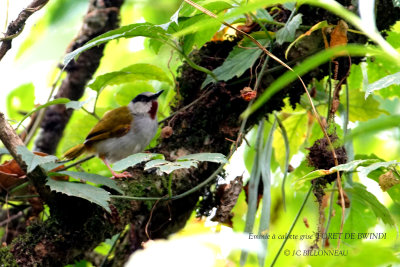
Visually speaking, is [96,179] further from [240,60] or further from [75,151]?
[75,151]

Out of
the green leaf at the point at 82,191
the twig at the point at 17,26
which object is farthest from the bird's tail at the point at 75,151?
the twig at the point at 17,26

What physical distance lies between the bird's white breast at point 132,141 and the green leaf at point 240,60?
111cm

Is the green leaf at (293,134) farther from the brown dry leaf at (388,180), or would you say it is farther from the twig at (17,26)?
the twig at (17,26)

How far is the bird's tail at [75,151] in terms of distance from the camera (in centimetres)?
350

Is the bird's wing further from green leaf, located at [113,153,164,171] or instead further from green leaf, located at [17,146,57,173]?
green leaf, located at [113,153,164,171]

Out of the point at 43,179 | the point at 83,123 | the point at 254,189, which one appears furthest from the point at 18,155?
the point at 83,123

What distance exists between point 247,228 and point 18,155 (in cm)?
103

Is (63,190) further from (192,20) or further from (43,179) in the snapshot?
(192,20)

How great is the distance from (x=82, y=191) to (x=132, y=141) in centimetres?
171

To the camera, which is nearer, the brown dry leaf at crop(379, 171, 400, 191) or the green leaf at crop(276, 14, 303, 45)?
the brown dry leaf at crop(379, 171, 400, 191)

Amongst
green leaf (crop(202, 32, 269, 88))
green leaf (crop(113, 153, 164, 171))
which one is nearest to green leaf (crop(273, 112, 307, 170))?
green leaf (crop(202, 32, 269, 88))

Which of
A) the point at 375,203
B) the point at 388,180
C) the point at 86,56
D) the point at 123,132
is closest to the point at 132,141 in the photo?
the point at 123,132

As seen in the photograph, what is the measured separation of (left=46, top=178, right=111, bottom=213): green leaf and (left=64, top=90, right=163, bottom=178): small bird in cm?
140

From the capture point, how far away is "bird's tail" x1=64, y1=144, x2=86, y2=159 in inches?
138
